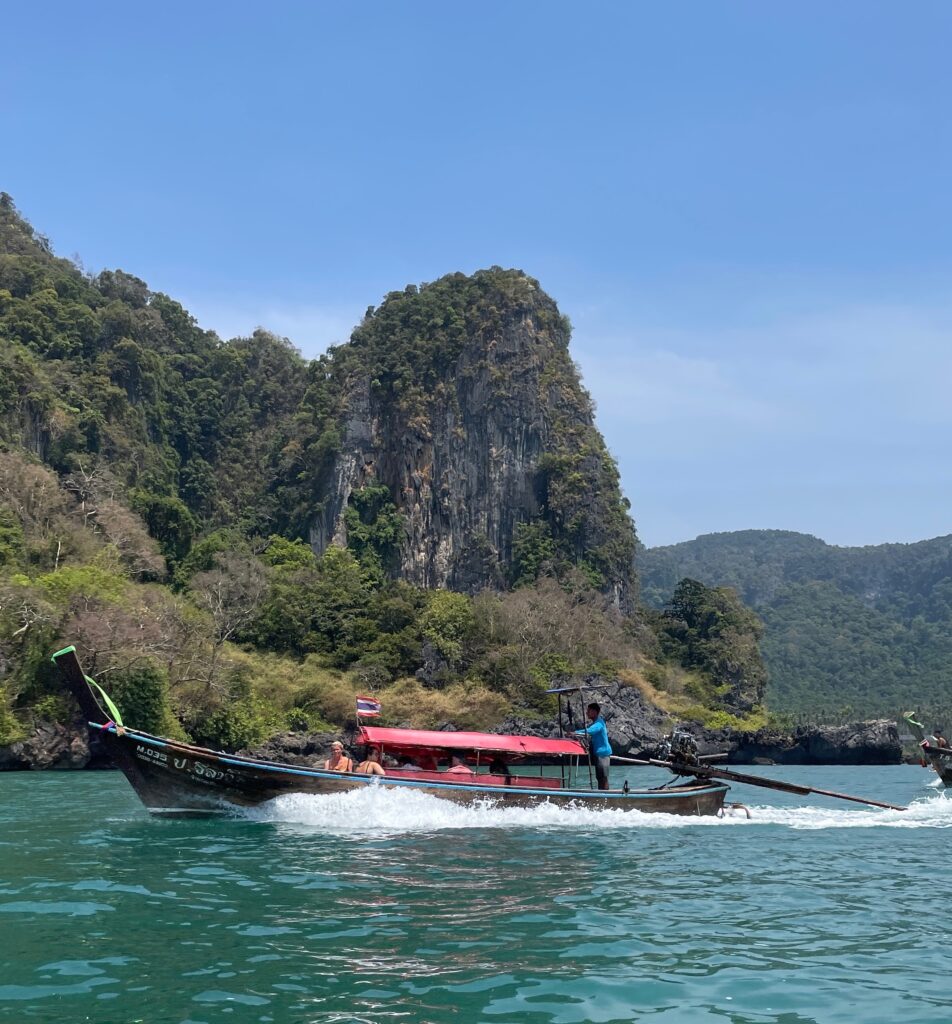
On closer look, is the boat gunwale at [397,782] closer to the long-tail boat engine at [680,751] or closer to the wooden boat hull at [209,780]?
the wooden boat hull at [209,780]

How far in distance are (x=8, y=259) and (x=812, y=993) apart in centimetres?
8690

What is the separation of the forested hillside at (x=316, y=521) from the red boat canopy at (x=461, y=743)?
61.6 ft

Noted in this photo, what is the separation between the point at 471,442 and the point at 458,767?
66.9 metres

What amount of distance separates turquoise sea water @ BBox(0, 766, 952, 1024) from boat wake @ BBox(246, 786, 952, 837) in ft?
0.18

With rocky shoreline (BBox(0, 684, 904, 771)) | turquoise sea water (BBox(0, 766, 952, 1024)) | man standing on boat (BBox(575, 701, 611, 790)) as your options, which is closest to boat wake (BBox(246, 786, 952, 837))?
turquoise sea water (BBox(0, 766, 952, 1024))

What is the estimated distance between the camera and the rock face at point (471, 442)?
82.4 meters

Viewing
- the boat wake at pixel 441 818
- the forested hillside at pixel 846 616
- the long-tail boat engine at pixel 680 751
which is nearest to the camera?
the boat wake at pixel 441 818

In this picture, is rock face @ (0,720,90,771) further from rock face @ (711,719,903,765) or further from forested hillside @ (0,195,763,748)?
rock face @ (711,719,903,765)

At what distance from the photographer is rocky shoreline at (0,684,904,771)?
34.6 meters

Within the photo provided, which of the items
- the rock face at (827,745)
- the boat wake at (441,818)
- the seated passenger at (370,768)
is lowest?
the rock face at (827,745)

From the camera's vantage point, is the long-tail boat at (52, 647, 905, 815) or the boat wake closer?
the long-tail boat at (52, 647, 905, 815)

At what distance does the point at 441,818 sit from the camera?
60.2 feet

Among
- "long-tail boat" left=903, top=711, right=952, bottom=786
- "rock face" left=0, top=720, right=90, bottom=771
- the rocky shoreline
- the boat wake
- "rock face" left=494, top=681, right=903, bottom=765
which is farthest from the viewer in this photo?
"rock face" left=494, top=681, right=903, bottom=765

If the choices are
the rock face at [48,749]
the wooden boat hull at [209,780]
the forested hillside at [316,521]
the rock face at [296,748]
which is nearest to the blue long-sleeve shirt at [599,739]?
the wooden boat hull at [209,780]
